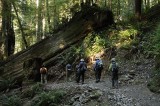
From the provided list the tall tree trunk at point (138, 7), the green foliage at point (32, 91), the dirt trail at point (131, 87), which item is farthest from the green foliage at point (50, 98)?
the tall tree trunk at point (138, 7)

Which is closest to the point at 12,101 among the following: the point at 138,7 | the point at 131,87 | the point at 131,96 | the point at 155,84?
the point at 131,87

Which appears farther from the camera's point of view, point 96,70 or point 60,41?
point 60,41

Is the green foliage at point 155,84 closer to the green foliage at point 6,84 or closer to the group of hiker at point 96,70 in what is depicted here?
the group of hiker at point 96,70

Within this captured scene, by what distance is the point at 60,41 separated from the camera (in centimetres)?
2642

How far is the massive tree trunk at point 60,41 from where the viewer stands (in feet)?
82.2

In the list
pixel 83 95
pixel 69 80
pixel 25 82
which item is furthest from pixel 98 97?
pixel 25 82

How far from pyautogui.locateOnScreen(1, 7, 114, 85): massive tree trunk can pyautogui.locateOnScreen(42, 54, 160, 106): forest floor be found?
18.3 feet

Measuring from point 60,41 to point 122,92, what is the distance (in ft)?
37.4

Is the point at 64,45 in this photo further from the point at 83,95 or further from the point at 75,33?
the point at 83,95

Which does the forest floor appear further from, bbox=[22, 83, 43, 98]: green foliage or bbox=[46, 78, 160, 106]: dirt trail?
bbox=[22, 83, 43, 98]: green foliage

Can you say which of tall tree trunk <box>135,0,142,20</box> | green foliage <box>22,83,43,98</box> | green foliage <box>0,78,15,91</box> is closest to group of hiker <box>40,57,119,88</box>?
green foliage <box>0,78,15,91</box>

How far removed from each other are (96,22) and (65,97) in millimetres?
11126

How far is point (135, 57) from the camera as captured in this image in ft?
72.8

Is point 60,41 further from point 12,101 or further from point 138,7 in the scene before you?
point 12,101
